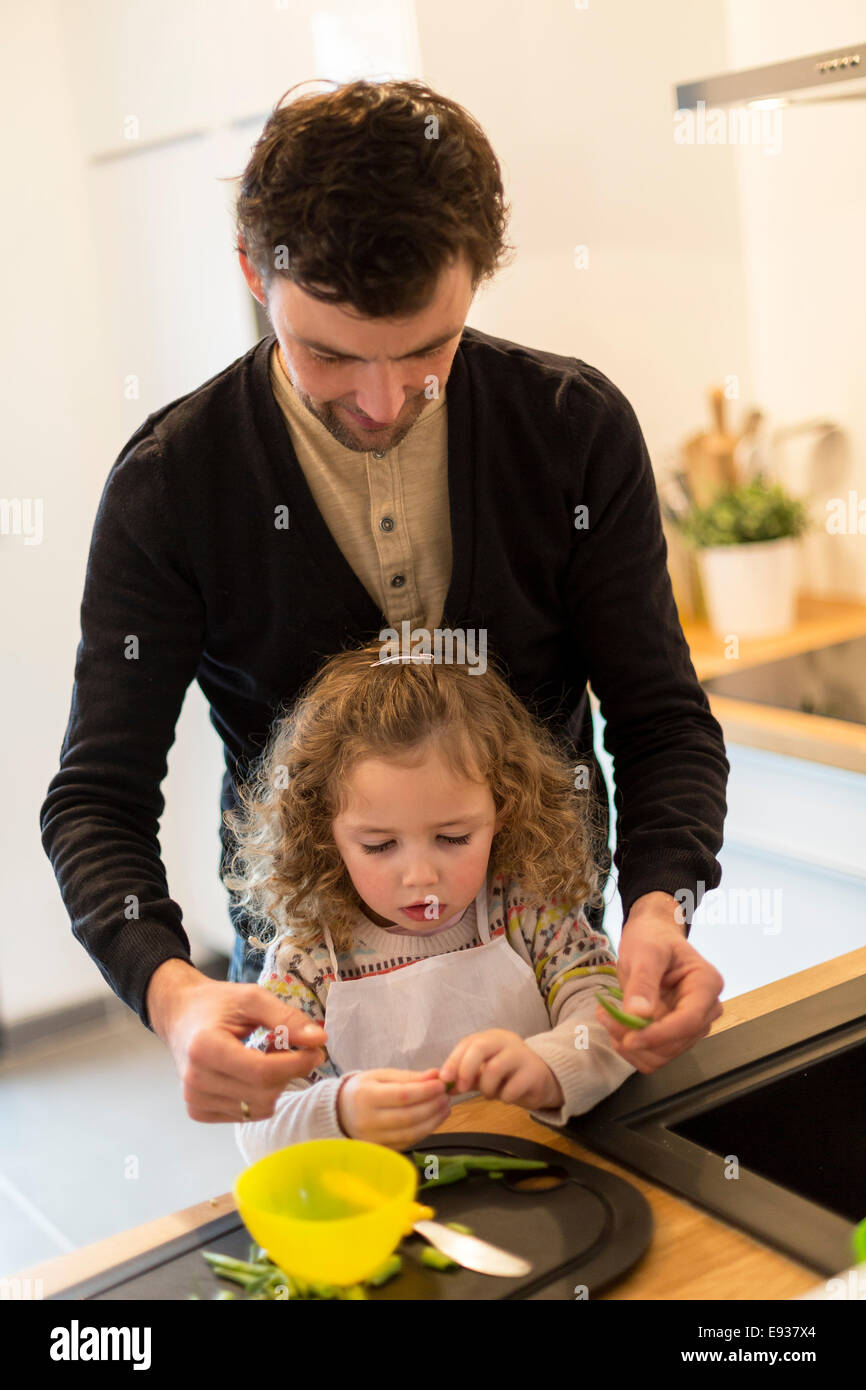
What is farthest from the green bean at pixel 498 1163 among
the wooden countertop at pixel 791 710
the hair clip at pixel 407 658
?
the wooden countertop at pixel 791 710

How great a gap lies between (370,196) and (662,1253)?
0.73 meters

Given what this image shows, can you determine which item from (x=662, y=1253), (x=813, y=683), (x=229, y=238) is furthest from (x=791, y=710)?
(x=229, y=238)

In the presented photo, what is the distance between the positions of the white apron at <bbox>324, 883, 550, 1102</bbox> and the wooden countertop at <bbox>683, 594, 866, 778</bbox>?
0.87 metres

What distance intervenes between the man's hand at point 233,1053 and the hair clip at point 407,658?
1.18 ft

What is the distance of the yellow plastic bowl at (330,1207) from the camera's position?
793 mm

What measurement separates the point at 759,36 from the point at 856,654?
3.77 feet

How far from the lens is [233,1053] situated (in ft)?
3.13

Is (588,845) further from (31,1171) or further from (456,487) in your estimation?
(31,1171)

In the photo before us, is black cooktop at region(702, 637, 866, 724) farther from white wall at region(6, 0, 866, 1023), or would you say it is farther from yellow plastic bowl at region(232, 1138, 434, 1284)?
yellow plastic bowl at region(232, 1138, 434, 1284)

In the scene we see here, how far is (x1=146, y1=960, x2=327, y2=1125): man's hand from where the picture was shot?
37.6 inches
